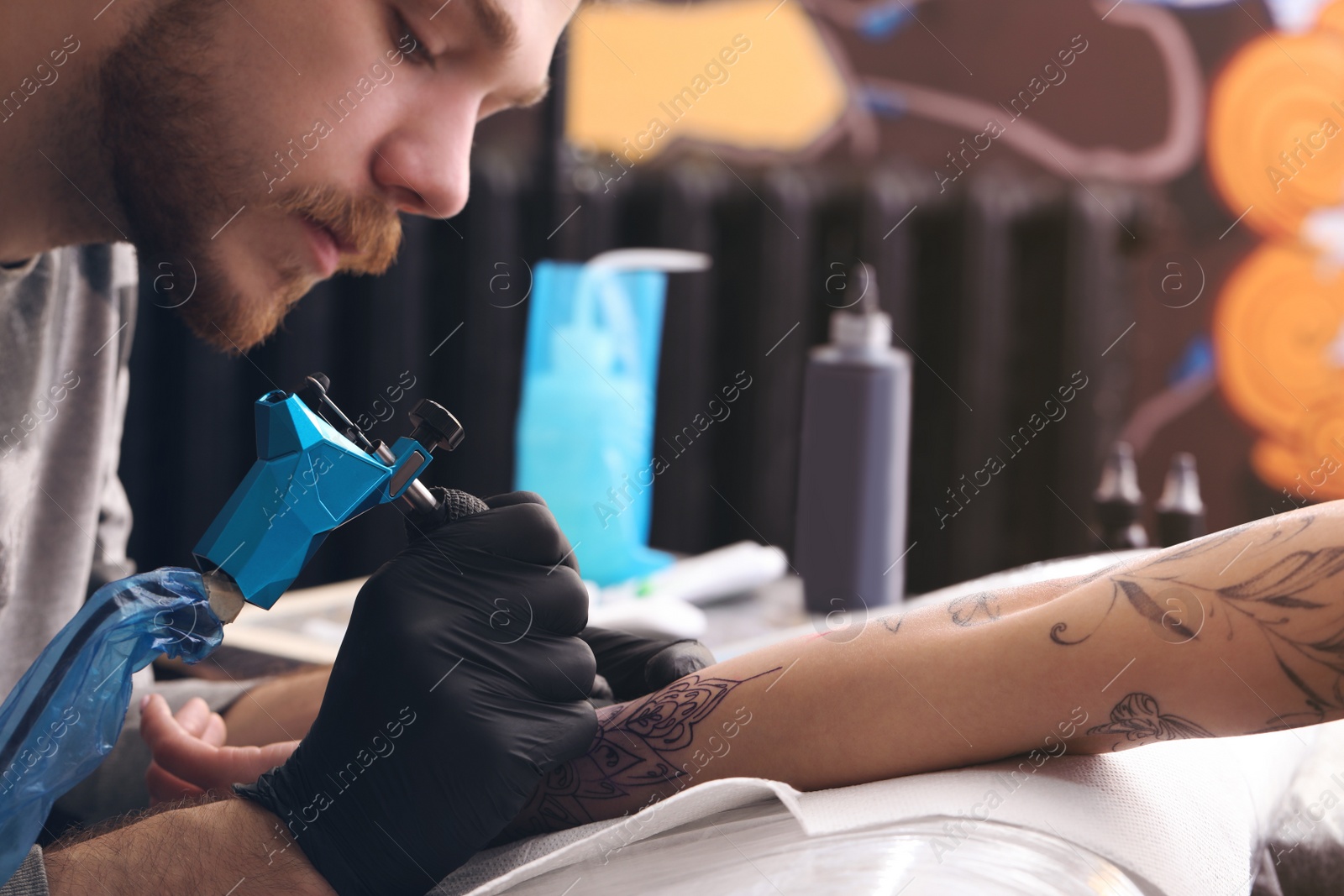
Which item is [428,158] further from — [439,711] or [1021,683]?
[1021,683]

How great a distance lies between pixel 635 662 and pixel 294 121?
52 cm

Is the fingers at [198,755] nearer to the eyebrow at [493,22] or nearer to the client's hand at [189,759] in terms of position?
the client's hand at [189,759]

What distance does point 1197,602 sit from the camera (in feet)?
1.59

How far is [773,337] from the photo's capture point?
1989 millimetres

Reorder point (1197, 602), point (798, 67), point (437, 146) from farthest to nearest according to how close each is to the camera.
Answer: point (798, 67), point (437, 146), point (1197, 602)

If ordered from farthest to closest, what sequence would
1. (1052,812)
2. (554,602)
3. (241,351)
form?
(241,351), (554,602), (1052,812)

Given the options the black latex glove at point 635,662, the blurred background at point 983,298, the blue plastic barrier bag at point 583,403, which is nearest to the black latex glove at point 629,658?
the black latex glove at point 635,662

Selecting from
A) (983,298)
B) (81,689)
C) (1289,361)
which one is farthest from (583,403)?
(1289,361)

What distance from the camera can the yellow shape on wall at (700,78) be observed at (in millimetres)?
2170

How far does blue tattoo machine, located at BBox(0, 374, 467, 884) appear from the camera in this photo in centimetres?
53

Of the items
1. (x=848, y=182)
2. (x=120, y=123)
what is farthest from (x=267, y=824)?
(x=848, y=182)

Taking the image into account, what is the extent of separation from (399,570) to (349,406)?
148cm

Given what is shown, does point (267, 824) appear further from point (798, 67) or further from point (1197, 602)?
point (798, 67)

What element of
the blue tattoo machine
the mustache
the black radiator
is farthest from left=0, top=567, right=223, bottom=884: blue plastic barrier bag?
the black radiator
